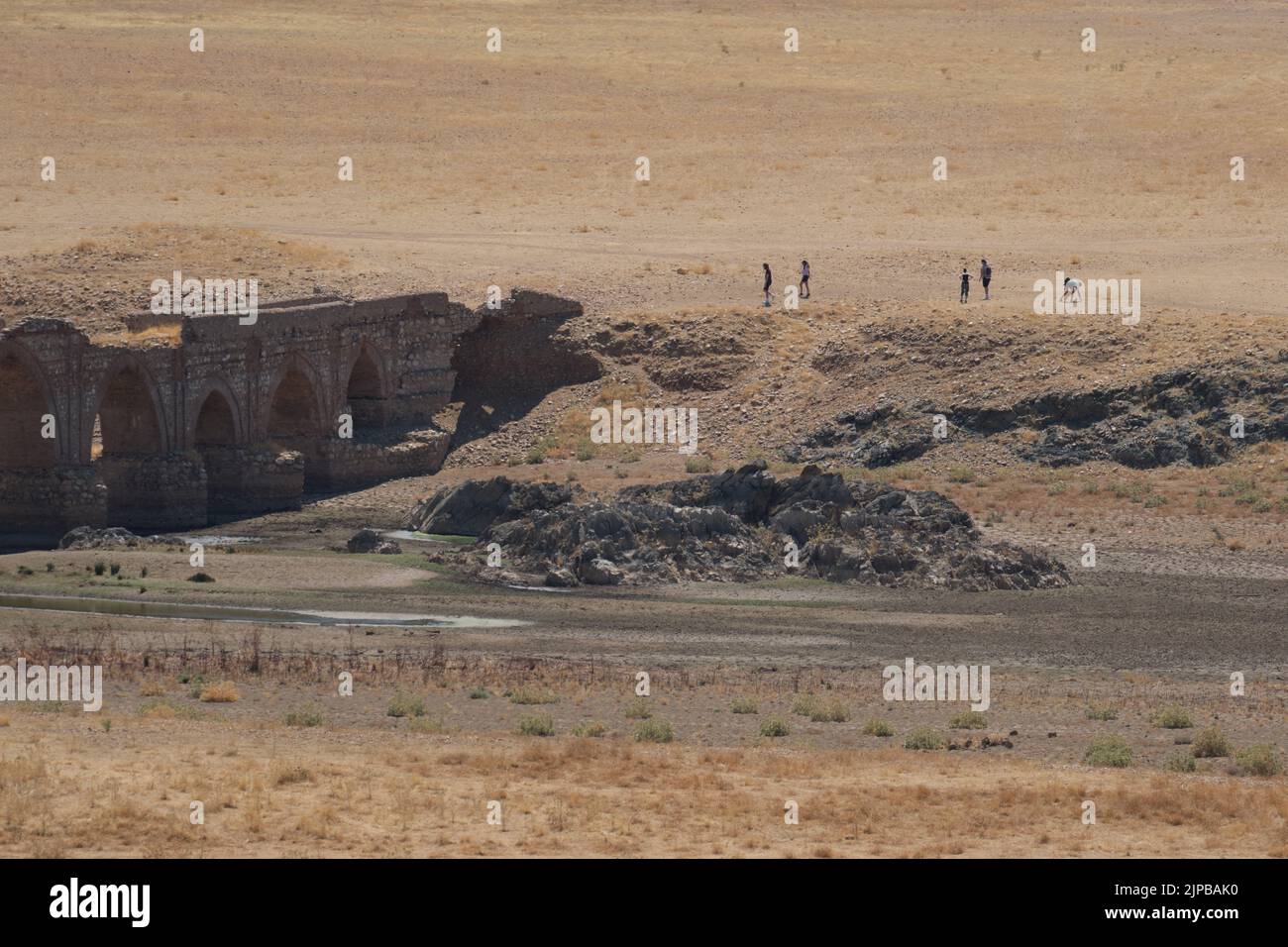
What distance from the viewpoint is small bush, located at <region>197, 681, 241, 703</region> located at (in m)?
36.2

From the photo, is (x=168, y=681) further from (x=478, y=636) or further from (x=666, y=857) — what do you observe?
(x=666, y=857)

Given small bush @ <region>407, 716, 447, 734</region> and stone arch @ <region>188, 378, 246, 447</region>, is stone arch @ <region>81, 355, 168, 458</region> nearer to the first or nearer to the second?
stone arch @ <region>188, 378, 246, 447</region>

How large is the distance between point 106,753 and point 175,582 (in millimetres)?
16753

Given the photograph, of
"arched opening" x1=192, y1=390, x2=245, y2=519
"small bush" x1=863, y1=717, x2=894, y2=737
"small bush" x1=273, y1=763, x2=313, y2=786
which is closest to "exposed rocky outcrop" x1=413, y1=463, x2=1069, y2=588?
"arched opening" x1=192, y1=390, x2=245, y2=519

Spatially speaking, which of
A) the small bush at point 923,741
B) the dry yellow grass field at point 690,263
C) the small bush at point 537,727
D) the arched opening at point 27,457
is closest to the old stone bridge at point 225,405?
the arched opening at point 27,457

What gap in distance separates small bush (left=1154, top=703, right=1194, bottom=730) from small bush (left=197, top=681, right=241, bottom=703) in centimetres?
1319

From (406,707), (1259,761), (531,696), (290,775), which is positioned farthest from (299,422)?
(1259,761)

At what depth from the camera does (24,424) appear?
54.1 metres

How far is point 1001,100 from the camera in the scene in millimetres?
107438

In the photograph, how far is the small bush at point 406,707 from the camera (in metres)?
35.6

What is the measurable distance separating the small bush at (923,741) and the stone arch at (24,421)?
25.8m

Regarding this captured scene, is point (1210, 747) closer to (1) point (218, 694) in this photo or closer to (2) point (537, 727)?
(2) point (537, 727)

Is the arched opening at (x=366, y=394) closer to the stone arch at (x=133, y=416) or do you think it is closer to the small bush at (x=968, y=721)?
the stone arch at (x=133, y=416)

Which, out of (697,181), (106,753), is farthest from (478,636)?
(697,181)
